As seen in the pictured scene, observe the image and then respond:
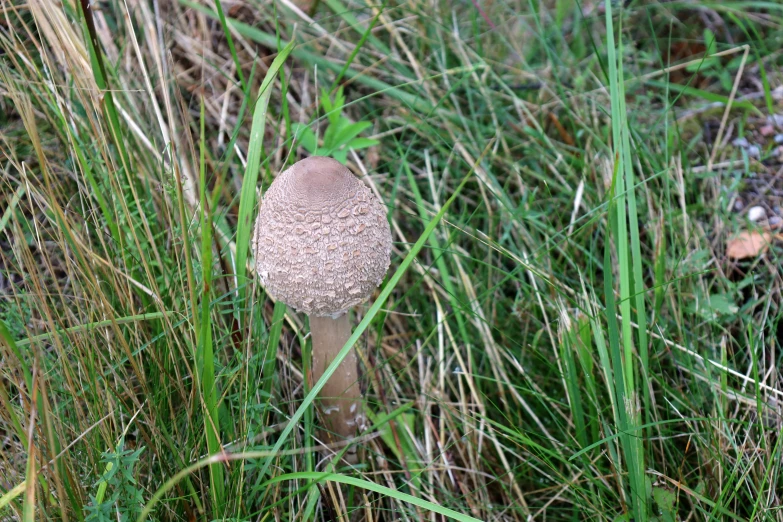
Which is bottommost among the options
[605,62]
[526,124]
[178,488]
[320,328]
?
[178,488]

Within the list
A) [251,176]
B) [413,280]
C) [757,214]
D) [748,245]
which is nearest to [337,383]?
[413,280]

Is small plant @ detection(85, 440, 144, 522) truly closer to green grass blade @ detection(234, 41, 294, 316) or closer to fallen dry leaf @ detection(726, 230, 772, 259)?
green grass blade @ detection(234, 41, 294, 316)

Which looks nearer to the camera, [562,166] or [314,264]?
[314,264]

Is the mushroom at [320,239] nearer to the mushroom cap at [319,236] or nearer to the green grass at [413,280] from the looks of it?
the mushroom cap at [319,236]

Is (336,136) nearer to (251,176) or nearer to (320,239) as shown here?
(251,176)

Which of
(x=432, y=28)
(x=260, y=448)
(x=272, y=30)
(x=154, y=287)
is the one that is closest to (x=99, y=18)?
(x=272, y=30)

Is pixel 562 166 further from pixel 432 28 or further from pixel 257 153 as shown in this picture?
pixel 257 153
